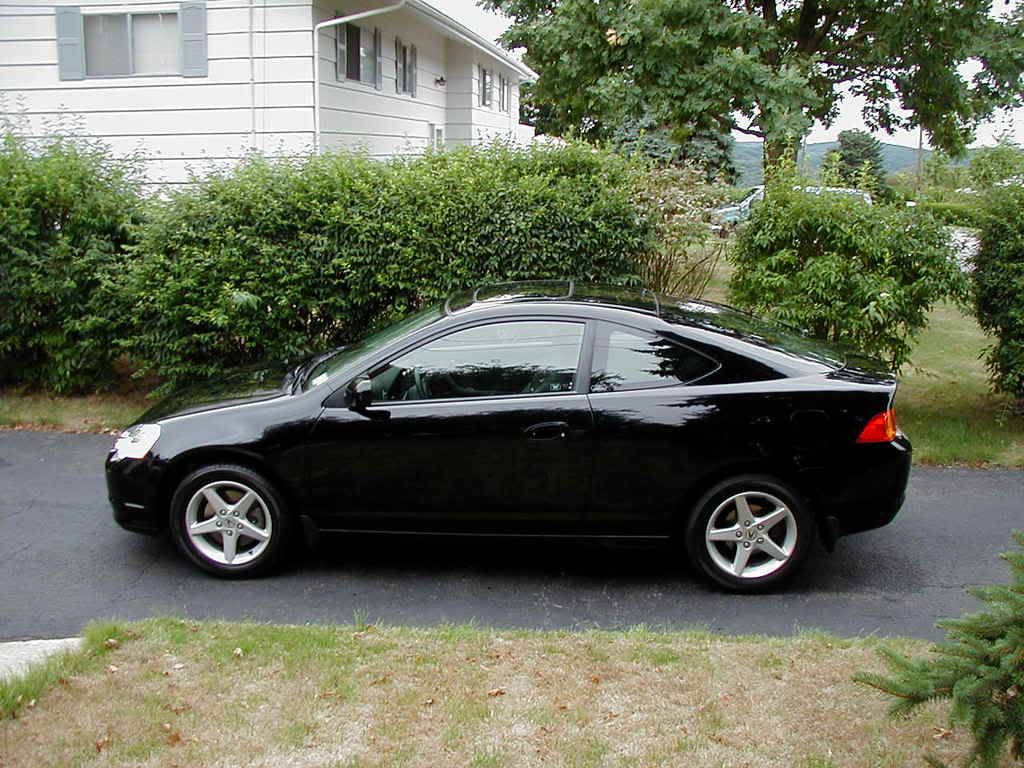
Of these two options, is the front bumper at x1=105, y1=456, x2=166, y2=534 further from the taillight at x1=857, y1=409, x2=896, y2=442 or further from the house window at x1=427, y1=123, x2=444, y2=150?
the house window at x1=427, y1=123, x2=444, y2=150

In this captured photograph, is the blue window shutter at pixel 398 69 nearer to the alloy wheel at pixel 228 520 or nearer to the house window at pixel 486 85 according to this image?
the house window at pixel 486 85

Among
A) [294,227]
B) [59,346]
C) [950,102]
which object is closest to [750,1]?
[950,102]

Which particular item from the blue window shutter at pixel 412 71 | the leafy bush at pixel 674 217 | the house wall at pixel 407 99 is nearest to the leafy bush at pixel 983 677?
the leafy bush at pixel 674 217

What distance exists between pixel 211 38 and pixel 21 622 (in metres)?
9.83

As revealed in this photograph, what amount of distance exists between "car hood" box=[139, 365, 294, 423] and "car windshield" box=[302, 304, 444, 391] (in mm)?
172

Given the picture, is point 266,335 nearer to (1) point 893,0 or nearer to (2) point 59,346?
(2) point 59,346

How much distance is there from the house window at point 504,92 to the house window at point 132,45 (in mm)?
12674

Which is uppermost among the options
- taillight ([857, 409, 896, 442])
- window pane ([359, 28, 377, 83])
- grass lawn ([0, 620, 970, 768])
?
window pane ([359, 28, 377, 83])

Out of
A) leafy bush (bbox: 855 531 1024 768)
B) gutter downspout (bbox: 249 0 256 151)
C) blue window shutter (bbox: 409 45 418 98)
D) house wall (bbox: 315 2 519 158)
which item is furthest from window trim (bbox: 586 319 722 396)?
blue window shutter (bbox: 409 45 418 98)

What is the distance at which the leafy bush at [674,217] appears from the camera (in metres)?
8.95

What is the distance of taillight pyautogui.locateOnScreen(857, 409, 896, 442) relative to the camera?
5477 millimetres

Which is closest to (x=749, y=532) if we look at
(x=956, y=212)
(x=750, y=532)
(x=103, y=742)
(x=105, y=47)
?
(x=750, y=532)

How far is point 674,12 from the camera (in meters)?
14.0

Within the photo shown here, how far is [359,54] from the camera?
1510cm
